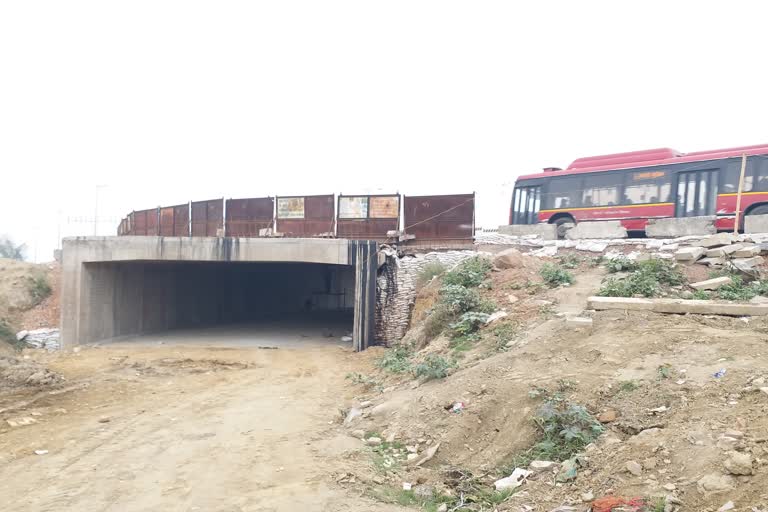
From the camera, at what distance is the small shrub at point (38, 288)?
64.9ft

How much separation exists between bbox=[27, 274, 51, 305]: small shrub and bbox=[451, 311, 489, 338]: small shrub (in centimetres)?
1712

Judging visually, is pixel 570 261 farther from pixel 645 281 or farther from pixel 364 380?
pixel 364 380

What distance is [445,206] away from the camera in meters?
15.4

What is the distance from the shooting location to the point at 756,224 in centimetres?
1384

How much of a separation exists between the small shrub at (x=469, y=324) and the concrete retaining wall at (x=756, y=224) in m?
8.66

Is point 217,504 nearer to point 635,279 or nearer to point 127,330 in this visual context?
point 635,279

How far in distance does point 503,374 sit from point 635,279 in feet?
14.4

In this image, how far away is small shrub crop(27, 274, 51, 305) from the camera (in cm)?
1978

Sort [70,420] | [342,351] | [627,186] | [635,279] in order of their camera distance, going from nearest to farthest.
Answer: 1. [70,420]
2. [635,279]
3. [342,351]
4. [627,186]

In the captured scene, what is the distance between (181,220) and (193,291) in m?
3.21

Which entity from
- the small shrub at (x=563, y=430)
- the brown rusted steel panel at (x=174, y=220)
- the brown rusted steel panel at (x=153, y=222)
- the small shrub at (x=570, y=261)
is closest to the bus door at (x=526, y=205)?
the small shrub at (x=570, y=261)

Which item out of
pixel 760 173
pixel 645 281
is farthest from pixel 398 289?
pixel 760 173

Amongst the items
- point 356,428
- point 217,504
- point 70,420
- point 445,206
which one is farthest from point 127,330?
point 217,504

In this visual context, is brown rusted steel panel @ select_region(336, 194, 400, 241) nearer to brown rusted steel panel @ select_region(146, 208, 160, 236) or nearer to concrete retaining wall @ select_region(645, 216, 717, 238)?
concrete retaining wall @ select_region(645, 216, 717, 238)
